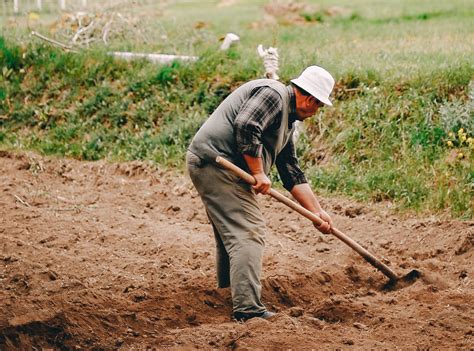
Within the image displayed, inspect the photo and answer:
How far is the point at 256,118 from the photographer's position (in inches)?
232

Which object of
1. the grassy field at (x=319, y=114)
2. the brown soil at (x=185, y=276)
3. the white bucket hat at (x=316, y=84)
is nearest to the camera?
the brown soil at (x=185, y=276)

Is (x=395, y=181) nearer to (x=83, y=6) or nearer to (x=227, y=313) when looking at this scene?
(x=227, y=313)

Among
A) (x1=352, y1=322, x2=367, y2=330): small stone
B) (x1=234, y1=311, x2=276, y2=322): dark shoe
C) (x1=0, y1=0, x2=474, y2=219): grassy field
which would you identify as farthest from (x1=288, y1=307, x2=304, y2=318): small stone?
(x1=0, y1=0, x2=474, y2=219): grassy field

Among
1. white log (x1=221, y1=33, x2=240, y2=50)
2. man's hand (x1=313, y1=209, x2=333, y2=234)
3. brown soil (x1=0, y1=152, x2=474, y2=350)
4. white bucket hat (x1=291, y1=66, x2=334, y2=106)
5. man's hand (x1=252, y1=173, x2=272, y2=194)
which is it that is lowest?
brown soil (x1=0, y1=152, x2=474, y2=350)

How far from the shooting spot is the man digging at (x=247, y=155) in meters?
5.92

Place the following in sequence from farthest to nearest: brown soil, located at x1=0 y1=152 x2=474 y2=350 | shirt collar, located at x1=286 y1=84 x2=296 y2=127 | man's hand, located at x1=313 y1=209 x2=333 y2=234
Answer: man's hand, located at x1=313 y1=209 x2=333 y2=234, shirt collar, located at x1=286 y1=84 x2=296 y2=127, brown soil, located at x1=0 y1=152 x2=474 y2=350

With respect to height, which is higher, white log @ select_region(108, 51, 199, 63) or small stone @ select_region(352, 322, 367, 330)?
white log @ select_region(108, 51, 199, 63)

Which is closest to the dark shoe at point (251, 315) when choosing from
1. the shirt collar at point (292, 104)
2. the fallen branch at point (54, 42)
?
the shirt collar at point (292, 104)

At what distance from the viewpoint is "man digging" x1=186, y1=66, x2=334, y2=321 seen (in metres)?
5.92

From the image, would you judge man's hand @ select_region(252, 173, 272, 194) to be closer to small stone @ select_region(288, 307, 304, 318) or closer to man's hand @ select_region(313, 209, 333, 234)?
man's hand @ select_region(313, 209, 333, 234)

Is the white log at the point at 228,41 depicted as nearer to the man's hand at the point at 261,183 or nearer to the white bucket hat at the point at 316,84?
the white bucket hat at the point at 316,84

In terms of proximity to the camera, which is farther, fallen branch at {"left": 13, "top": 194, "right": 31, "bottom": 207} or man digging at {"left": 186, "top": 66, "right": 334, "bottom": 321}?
fallen branch at {"left": 13, "top": 194, "right": 31, "bottom": 207}

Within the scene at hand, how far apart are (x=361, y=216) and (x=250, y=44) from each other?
5893mm

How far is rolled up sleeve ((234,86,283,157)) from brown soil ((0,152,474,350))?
1.08 metres
